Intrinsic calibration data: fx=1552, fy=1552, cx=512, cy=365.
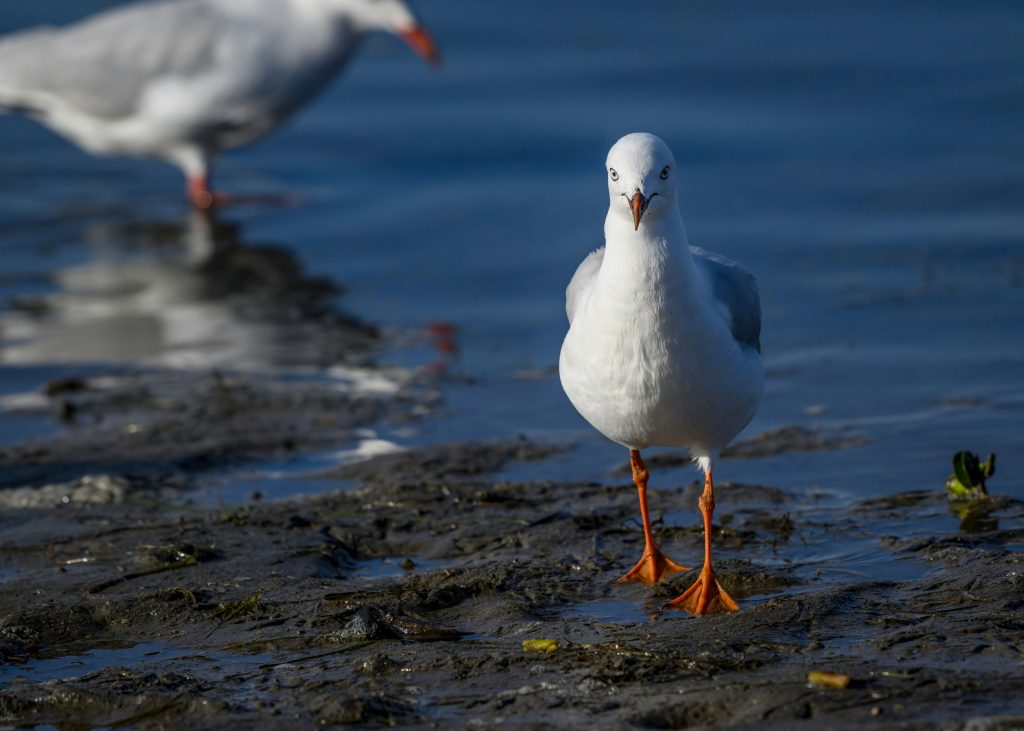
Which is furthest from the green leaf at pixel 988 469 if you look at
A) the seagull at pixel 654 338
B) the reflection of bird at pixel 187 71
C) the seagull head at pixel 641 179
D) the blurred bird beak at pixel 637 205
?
the reflection of bird at pixel 187 71

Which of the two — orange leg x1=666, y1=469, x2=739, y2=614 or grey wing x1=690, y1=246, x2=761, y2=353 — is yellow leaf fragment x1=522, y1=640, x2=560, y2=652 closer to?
orange leg x1=666, y1=469, x2=739, y2=614

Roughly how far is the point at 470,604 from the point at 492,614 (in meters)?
0.14

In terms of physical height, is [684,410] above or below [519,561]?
above

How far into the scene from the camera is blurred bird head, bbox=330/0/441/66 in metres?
12.6

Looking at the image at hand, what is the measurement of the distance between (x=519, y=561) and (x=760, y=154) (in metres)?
7.26

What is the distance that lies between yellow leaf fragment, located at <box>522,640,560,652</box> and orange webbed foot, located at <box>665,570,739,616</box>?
55cm

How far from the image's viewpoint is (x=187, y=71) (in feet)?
39.6

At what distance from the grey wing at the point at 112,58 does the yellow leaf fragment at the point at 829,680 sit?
9173mm

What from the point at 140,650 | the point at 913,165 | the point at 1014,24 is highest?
the point at 1014,24

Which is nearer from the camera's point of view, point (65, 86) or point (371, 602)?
point (371, 602)

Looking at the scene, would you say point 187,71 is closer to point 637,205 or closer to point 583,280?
point 583,280

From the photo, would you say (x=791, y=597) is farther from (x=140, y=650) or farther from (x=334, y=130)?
(x=334, y=130)

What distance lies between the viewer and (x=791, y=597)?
4773 millimetres

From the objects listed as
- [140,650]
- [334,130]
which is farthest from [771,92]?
[140,650]
